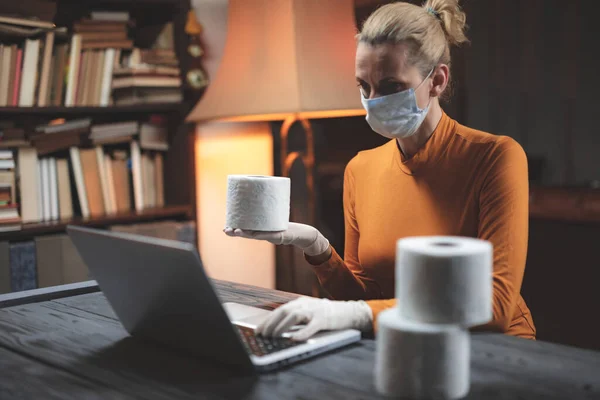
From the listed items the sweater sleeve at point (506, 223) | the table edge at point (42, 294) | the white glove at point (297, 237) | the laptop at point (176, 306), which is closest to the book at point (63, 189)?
the table edge at point (42, 294)

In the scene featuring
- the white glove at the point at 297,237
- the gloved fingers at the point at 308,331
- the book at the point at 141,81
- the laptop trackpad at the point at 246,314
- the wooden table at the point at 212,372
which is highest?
the book at the point at 141,81

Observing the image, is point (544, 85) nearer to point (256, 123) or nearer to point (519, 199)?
point (256, 123)

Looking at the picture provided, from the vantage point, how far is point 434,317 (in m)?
0.82

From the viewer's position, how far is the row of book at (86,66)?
285 cm

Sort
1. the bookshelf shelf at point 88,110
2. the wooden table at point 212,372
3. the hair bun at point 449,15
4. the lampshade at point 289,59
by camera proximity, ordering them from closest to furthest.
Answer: the wooden table at point 212,372
the hair bun at point 449,15
the lampshade at point 289,59
the bookshelf shelf at point 88,110

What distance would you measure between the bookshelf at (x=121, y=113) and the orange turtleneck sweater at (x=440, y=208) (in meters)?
1.61

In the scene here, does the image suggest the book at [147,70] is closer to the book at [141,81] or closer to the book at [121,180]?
the book at [141,81]

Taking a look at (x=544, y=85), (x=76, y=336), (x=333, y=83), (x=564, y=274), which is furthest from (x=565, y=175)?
(x=76, y=336)

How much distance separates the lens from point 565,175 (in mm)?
6617

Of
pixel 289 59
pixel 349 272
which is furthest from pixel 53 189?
pixel 349 272

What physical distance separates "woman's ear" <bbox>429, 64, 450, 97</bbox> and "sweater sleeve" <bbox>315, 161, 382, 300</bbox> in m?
0.31

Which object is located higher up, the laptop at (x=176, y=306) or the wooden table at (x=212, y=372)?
the laptop at (x=176, y=306)

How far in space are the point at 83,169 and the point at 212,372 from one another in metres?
2.23

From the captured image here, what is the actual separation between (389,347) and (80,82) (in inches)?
98.5
